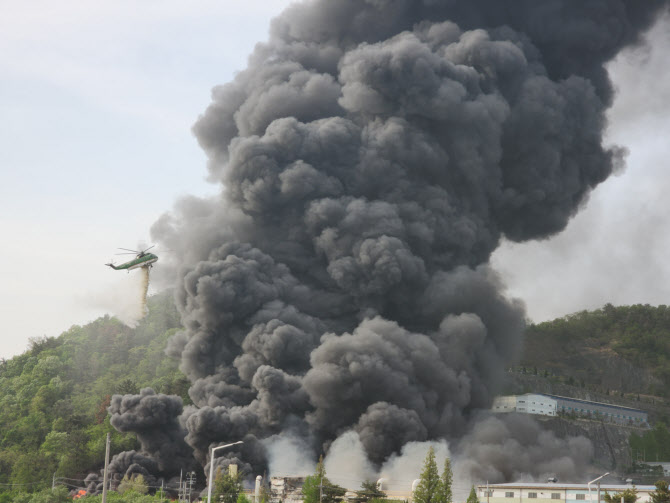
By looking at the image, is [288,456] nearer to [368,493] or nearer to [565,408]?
[368,493]

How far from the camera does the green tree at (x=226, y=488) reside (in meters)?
65.2

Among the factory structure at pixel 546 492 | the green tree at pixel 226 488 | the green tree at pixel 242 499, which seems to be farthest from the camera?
the green tree at pixel 226 488

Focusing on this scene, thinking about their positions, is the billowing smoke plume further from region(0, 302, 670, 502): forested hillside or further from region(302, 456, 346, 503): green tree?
region(0, 302, 670, 502): forested hillside

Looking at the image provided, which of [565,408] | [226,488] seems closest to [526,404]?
[565,408]

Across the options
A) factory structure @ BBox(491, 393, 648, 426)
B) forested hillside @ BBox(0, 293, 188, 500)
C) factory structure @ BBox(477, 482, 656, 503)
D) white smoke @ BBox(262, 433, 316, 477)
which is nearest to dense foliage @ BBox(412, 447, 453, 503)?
factory structure @ BBox(477, 482, 656, 503)

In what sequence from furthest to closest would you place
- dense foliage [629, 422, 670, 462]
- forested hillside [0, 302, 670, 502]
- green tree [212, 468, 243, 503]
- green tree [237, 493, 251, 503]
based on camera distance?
dense foliage [629, 422, 670, 462], forested hillside [0, 302, 670, 502], green tree [212, 468, 243, 503], green tree [237, 493, 251, 503]

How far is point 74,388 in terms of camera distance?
13000 centimetres

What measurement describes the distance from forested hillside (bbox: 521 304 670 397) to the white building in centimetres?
4252

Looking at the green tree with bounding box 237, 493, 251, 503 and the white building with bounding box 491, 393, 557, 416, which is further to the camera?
the white building with bounding box 491, 393, 557, 416

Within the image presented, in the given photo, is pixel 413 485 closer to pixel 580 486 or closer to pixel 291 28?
pixel 580 486

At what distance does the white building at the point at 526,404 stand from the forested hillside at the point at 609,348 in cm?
4252

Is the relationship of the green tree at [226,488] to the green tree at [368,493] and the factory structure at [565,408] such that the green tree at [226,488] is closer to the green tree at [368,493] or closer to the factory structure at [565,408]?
the green tree at [368,493]

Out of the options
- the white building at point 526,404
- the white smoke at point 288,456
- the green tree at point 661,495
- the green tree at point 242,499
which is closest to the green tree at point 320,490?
the green tree at point 242,499

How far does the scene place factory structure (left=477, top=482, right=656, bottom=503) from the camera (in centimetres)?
6016
